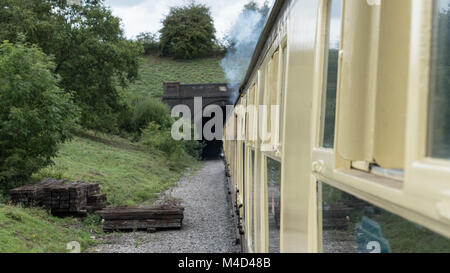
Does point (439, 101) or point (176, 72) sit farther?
point (176, 72)

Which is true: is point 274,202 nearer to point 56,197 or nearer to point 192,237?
point 192,237

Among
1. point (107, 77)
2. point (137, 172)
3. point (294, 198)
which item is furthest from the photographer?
point (107, 77)

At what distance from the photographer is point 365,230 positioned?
3.85 ft

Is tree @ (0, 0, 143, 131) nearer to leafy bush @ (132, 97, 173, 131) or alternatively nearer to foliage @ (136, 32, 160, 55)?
leafy bush @ (132, 97, 173, 131)

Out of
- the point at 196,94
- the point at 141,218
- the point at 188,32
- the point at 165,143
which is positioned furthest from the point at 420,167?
the point at 188,32

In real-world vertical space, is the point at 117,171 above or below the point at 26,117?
below

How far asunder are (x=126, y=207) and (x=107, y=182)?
436cm

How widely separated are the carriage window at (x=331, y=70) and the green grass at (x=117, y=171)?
Result: 10659 millimetres

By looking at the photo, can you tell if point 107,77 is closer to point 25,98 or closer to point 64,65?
point 64,65

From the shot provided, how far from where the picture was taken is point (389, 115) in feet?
3.39

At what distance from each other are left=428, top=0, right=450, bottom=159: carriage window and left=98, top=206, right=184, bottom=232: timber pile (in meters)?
9.17

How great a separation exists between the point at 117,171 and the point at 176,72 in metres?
45.6

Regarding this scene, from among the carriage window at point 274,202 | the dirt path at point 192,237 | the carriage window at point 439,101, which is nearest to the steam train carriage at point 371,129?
the carriage window at point 439,101
